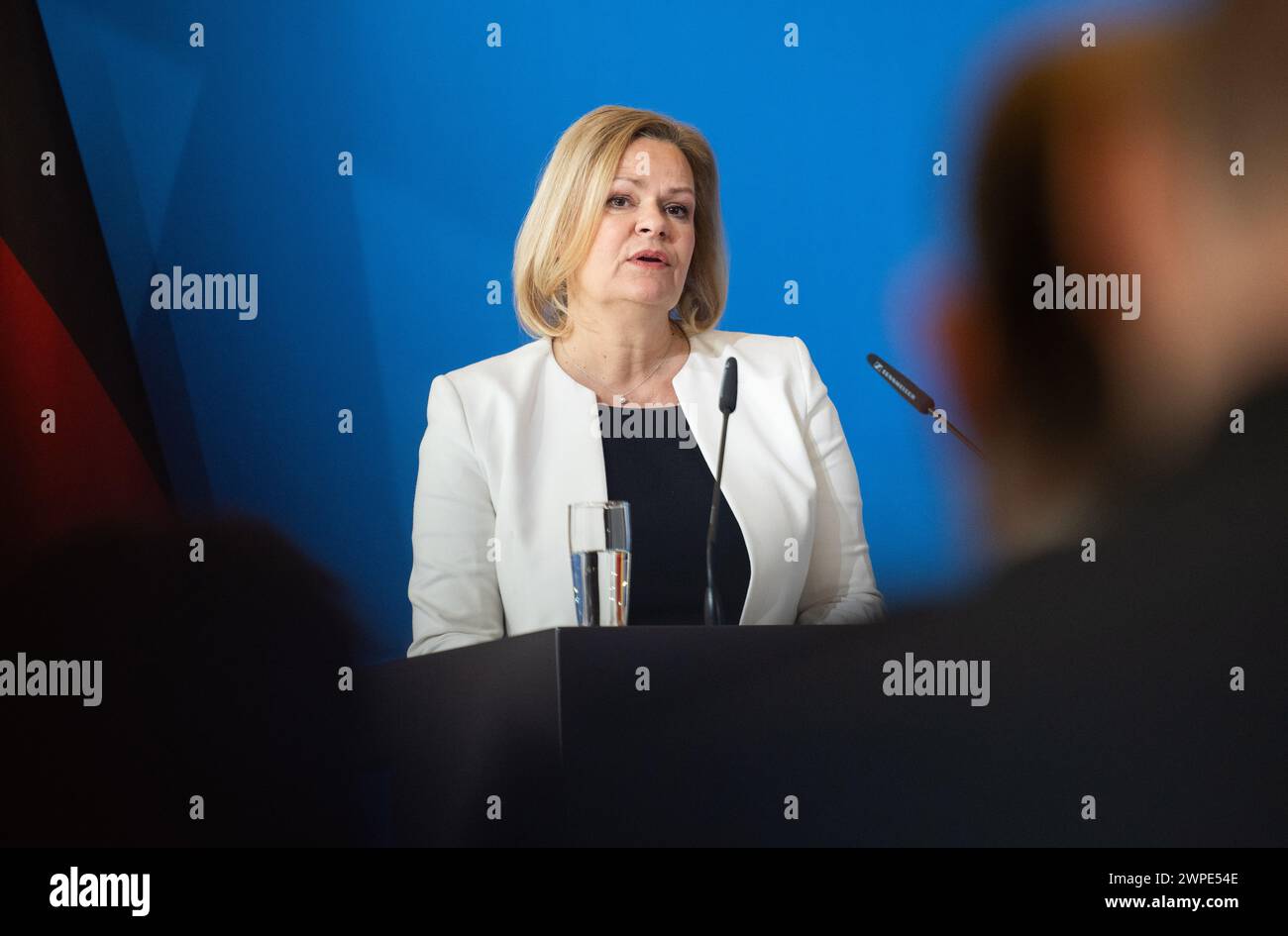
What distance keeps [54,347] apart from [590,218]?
128 cm

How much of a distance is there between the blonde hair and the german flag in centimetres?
97

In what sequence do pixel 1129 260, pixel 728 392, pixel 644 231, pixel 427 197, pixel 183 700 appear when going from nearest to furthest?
pixel 728 392 → pixel 644 231 → pixel 183 700 → pixel 427 197 → pixel 1129 260

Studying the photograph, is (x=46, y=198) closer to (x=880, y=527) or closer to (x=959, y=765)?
(x=880, y=527)

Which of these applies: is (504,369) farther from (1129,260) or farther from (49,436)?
(1129,260)

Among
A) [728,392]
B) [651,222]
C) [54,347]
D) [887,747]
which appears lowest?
[887,747]

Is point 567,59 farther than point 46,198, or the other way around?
point 567,59

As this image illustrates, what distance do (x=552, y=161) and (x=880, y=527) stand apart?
1247 mm

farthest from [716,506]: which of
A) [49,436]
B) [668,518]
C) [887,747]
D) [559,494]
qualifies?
[49,436]

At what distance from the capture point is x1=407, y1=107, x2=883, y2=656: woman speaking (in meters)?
2.49

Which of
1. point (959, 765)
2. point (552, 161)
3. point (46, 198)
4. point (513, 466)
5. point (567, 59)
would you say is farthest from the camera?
point (567, 59)

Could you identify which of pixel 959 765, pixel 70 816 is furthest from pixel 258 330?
pixel 959 765

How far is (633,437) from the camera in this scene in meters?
2.66

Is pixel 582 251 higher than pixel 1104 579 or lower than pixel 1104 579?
higher

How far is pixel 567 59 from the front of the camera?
3.24m
